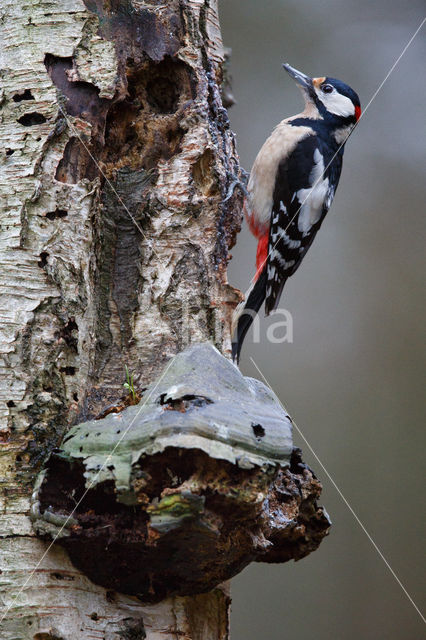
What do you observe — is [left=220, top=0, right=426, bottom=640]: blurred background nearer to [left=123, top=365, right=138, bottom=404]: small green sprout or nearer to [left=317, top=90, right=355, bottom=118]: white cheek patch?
[left=317, top=90, right=355, bottom=118]: white cheek patch

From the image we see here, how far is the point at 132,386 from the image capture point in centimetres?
158

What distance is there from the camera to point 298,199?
334 centimetres

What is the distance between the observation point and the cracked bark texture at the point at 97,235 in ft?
4.68

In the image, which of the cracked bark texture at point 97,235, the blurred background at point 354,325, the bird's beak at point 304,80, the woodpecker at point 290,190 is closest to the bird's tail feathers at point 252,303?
the woodpecker at point 290,190

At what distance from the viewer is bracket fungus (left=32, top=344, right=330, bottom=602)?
4.01 ft

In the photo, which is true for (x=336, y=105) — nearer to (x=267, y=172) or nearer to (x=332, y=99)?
(x=332, y=99)

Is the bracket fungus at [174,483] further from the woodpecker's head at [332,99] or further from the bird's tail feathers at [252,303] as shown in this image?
the woodpecker's head at [332,99]

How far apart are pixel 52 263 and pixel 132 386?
13.1 inches

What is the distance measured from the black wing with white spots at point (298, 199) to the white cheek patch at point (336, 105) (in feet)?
0.81

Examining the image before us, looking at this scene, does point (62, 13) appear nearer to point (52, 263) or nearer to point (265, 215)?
point (52, 263)

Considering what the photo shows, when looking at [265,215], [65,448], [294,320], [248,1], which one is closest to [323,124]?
[265,215]

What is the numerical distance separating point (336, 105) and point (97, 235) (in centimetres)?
219

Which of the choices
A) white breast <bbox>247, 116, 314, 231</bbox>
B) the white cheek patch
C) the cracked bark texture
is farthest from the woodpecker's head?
the cracked bark texture

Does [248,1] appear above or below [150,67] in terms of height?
below
